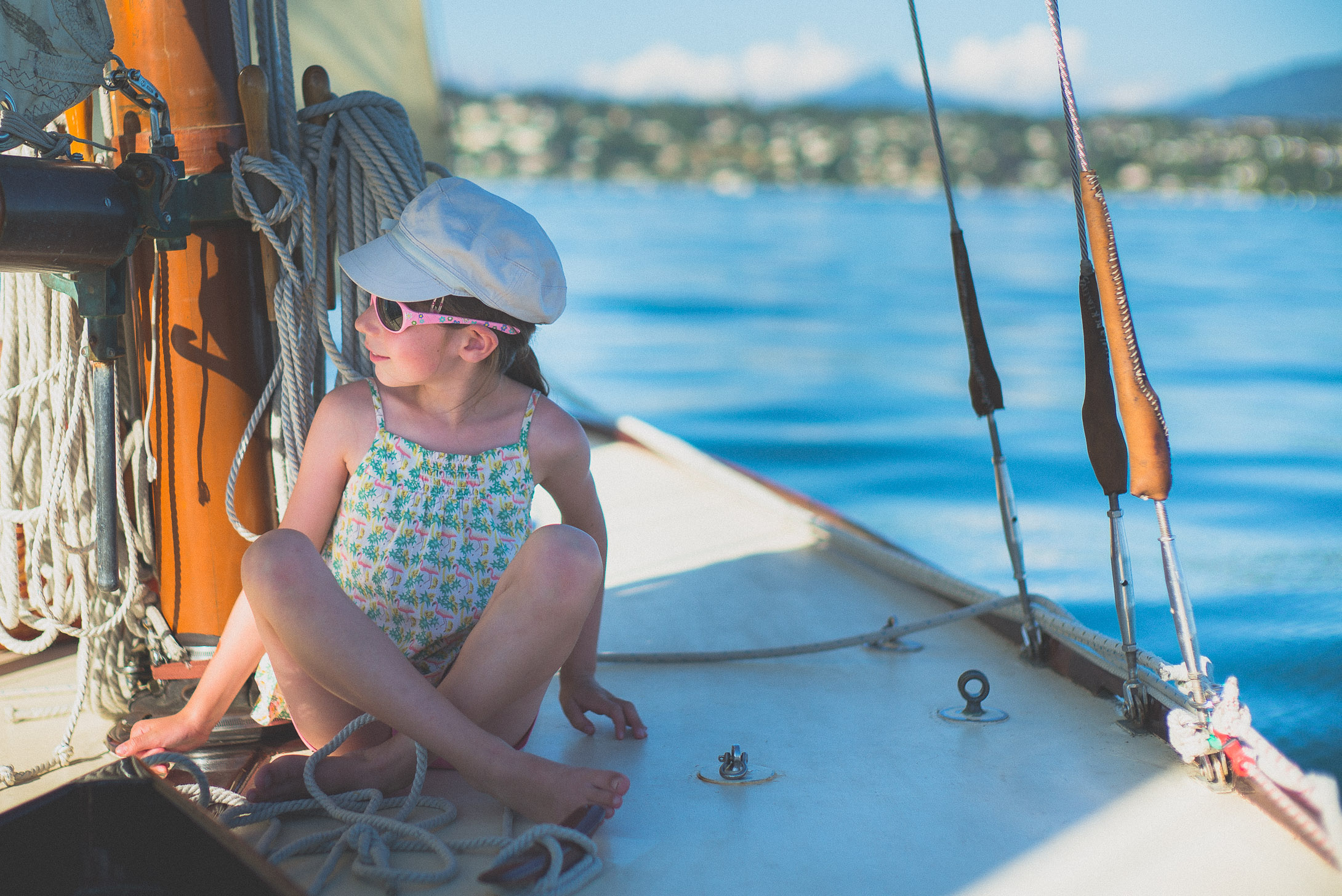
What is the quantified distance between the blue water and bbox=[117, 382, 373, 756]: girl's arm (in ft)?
6.04

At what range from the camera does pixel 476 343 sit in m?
1.40

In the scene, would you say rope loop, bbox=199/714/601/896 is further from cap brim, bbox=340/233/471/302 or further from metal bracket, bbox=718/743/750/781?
cap brim, bbox=340/233/471/302

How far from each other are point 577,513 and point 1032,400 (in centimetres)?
784

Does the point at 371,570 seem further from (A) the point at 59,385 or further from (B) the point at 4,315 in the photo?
(B) the point at 4,315

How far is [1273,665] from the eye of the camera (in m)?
2.81

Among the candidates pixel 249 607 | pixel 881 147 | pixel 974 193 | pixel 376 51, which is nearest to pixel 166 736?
pixel 249 607

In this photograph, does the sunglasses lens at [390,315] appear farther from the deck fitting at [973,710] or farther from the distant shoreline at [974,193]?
the distant shoreline at [974,193]

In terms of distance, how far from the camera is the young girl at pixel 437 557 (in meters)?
1.23

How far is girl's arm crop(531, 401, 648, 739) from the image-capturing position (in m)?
1.47

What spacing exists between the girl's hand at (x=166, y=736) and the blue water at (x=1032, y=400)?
193 centimetres

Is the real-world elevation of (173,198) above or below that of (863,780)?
above

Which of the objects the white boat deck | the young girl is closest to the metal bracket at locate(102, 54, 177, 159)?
the young girl

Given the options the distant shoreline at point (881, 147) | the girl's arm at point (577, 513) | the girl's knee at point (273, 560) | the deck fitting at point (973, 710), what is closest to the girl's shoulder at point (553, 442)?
the girl's arm at point (577, 513)

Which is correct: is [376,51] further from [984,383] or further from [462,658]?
[462,658]
